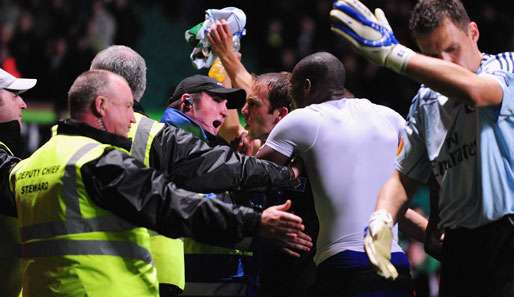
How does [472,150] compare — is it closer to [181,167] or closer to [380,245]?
[380,245]

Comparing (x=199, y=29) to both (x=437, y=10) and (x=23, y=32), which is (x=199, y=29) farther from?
(x=23, y=32)

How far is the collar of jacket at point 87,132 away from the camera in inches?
212

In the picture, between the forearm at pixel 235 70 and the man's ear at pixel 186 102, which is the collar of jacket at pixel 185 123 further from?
the forearm at pixel 235 70

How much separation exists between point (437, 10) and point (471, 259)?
1108mm

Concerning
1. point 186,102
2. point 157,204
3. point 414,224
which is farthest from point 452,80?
point 186,102

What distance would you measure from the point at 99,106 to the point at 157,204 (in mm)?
599

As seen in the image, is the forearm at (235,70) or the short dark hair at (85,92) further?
the forearm at (235,70)

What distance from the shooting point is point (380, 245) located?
4961 millimetres

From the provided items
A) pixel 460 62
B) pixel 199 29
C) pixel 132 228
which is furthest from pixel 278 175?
pixel 199 29

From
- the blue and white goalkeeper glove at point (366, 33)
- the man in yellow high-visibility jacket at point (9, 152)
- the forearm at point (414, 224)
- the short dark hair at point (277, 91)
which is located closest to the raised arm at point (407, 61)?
the blue and white goalkeeper glove at point (366, 33)

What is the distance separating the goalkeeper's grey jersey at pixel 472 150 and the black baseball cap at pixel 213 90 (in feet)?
6.06

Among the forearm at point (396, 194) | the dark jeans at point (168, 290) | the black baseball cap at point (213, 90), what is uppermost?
the forearm at point (396, 194)

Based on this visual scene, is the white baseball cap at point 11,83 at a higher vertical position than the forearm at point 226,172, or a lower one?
higher

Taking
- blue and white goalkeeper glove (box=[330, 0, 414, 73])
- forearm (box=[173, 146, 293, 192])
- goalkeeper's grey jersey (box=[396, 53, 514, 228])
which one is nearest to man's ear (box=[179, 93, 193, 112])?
forearm (box=[173, 146, 293, 192])
